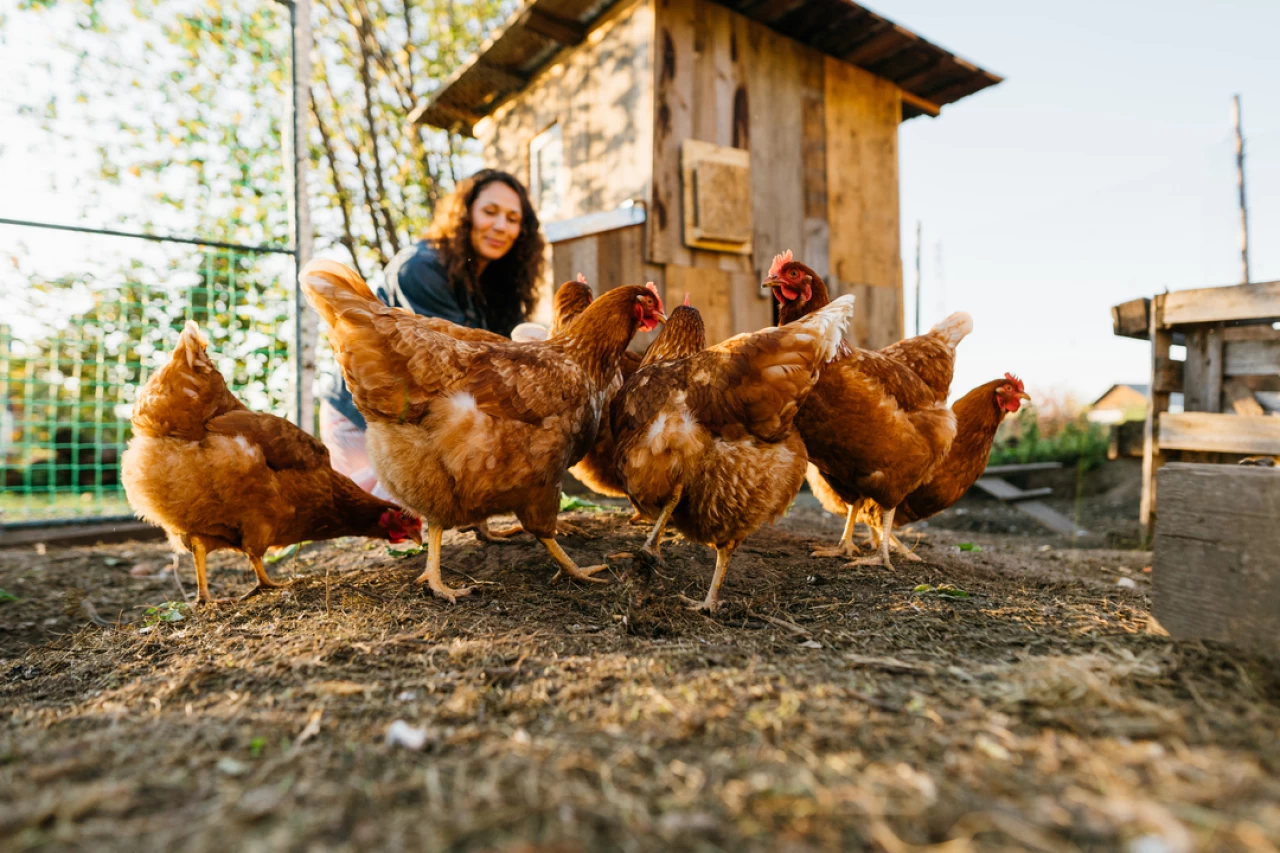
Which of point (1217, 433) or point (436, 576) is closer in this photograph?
point (436, 576)

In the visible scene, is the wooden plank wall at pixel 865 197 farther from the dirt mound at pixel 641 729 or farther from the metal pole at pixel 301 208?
the dirt mound at pixel 641 729

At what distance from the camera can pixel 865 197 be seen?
6633mm

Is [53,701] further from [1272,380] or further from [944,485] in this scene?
[1272,380]

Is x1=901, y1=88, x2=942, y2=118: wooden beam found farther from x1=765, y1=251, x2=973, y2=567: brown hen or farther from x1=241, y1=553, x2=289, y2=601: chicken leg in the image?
x1=241, y1=553, x2=289, y2=601: chicken leg

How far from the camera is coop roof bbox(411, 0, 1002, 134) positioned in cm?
569

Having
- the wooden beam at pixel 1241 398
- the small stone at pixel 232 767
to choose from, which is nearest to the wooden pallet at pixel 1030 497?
the wooden beam at pixel 1241 398

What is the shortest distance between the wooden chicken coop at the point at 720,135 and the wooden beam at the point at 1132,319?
194 cm

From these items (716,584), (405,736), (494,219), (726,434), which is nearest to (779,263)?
(726,434)

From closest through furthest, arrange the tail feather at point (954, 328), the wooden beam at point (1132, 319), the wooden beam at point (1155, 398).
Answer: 1. the tail feather at point (954, 328)
2. the wooden beam at point (1155, 398)
3. the wooden beam at point (1132, 319)

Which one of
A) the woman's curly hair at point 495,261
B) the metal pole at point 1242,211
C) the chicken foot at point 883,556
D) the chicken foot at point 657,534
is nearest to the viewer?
the chicken foot at point 657,534

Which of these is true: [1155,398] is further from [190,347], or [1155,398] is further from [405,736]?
[190,347]

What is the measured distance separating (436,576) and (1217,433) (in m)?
4.65

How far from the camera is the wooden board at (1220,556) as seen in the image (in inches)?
56.4

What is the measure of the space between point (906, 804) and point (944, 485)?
102 inches
